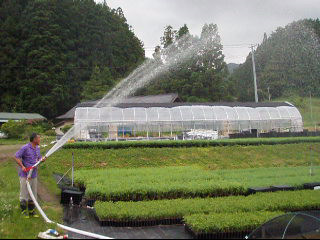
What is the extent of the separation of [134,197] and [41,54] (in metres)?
53.9

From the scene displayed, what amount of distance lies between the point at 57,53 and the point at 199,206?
57.8 m

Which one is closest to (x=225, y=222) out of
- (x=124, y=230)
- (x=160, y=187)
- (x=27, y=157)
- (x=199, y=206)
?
(x=199, y=206)

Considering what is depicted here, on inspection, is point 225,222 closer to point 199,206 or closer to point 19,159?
point 199,206

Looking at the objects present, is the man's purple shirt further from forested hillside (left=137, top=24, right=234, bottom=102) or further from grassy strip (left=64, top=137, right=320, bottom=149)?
forested hillside (left=137, top=24, right=234, bottom=102)

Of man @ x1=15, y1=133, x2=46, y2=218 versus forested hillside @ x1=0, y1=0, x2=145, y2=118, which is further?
forested hillside @ x1=0, y1=0, x2=145, y2=118

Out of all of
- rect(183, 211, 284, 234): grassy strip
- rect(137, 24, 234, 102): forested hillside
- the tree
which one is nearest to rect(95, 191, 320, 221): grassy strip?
rect(183, 211, 284, 234): grassy strip

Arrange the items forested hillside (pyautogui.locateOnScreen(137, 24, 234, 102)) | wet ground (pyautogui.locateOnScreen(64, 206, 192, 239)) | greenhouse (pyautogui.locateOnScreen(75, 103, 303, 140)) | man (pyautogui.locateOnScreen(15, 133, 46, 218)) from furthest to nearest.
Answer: forested hillside (pyautogui.locateOnScreen(137, 24, 234, 102))
greenhouse (pyautogui.locateOnScreen(75, 103, 303, 140))
man (pyautogui.locateOnScreen(15, 133, 46, 218))
wet ground (pyautogui.locateOnScreen(64, 206, 192, 239))

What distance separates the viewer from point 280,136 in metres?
29.8

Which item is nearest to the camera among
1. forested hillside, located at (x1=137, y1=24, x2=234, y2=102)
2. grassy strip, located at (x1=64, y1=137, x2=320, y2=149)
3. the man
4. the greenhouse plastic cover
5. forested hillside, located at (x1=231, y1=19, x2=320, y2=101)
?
the man

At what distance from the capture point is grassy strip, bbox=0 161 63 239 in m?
7.46

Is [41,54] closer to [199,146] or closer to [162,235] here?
[199,146]

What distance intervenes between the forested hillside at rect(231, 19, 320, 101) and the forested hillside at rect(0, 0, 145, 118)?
25.6m

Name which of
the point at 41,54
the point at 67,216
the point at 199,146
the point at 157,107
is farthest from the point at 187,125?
the point at 41,54

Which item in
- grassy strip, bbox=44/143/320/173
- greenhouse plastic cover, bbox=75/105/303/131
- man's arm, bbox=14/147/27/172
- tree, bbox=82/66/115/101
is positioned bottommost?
grassy strip, bbox=44/143/320/173
